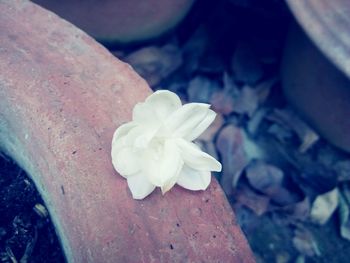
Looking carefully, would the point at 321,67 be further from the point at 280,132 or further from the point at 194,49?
the point at 194,49

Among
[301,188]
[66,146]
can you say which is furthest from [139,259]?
[301,188]

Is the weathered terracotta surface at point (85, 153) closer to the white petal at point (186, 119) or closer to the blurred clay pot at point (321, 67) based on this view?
the white petal at point (186, 119)

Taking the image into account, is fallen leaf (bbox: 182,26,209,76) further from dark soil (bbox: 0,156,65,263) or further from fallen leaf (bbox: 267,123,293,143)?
dark soil (bbox: 0,156,65,263)

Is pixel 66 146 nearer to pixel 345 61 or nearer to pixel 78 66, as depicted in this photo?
pixel 78 66

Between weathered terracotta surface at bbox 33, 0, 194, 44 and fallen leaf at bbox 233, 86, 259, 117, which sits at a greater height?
weathered terracotta surface at bbox 33, 0, 194, 44

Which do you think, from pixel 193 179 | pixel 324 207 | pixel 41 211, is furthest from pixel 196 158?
pixel 324 207

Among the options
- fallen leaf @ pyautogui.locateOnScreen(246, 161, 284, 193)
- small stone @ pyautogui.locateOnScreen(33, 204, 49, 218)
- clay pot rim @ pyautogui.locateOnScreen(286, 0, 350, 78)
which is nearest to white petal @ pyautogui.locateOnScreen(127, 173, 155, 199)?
small stone @ pyautogui.locateOnScreen(33, 204, 49, 218)

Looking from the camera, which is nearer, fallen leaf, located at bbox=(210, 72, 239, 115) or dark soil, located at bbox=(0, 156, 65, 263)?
dark soil, located at bbox=(0, 156, 65, 263)
